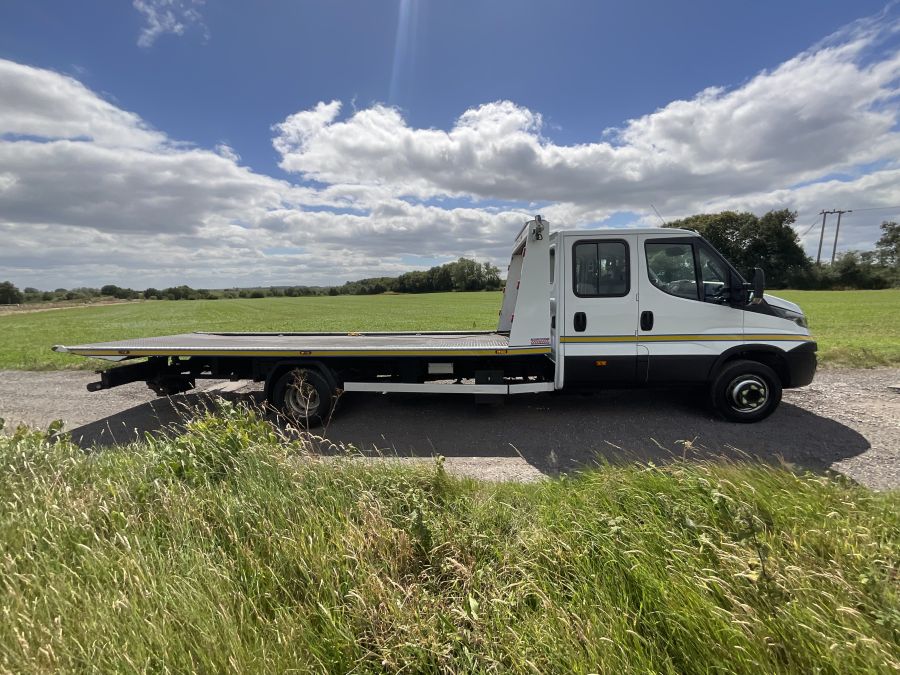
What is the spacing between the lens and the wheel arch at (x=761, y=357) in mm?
5484

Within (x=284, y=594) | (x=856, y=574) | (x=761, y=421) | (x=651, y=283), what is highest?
(x=651, y=283)

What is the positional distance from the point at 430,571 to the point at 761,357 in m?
5.66

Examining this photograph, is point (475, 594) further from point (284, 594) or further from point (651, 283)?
point (651, 283)

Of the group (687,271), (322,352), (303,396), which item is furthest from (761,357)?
(303,396)

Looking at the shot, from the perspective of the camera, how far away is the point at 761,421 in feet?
18.3

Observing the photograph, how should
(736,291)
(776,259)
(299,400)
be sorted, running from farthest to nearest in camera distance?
1. (776,259)
2. (299,400)
3. (736,291)

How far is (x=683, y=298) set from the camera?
5.42m

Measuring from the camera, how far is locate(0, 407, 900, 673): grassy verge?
1669mm

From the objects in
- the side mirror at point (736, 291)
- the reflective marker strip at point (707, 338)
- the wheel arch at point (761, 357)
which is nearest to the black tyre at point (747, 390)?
the wheel arch at point (761, 357)

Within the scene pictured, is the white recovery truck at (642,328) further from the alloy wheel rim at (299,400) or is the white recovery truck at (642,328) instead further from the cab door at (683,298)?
the alloy wheel rim at (299,400)

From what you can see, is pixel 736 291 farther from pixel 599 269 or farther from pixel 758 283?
pixel 599 269

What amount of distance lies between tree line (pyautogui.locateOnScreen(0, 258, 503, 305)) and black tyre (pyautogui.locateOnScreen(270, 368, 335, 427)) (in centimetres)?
5941

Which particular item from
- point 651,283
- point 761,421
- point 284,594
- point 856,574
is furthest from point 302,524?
point 761,421

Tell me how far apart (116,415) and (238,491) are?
5420mm
